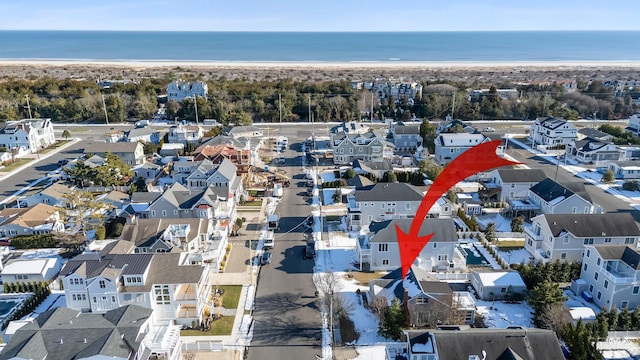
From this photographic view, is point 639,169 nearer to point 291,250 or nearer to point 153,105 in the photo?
point 291,250

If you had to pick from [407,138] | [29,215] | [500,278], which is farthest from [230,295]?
[407,138]

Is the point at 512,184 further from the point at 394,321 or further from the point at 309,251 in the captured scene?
the point at 394,321

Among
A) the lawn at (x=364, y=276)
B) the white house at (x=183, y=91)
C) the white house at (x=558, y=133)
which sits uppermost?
the white house at (x=183, y=91)

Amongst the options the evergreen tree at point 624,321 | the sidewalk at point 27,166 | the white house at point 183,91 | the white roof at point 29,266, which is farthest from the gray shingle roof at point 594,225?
the white house at point 183,91

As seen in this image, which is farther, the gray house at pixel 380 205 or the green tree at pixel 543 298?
the gray house at pixel 380 205

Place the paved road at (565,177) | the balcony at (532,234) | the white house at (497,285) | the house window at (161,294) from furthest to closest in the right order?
the paved road at (565,177)
the balcony at (532,234)
the white house at (497,285)
the house window at (161,294)

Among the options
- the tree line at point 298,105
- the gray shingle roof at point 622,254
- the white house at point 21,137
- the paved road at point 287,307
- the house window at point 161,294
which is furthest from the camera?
the tree line at point 298,105

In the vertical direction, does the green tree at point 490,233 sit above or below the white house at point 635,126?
below

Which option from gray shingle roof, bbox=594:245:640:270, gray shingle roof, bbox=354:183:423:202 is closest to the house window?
gray shingle roof, bbox=354:183:423:202

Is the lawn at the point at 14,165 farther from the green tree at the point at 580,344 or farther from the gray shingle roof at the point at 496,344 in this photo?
the green tree at the point at 580,344
